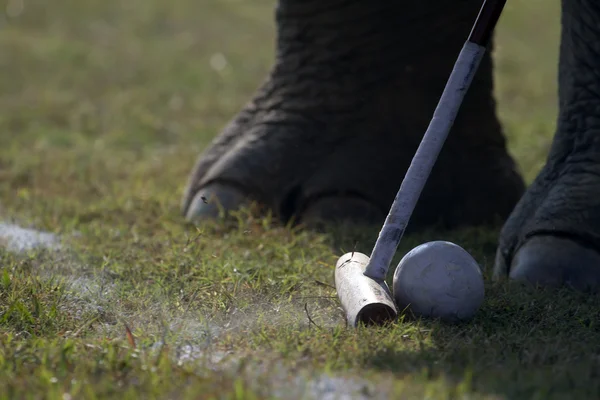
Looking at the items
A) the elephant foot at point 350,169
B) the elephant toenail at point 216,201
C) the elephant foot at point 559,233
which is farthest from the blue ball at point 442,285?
the elephant toenail at point 216,201

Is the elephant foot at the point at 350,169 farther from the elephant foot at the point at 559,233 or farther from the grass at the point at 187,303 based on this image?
the elephant foot at the point at 559,233

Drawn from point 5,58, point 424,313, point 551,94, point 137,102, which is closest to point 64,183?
point 137,102

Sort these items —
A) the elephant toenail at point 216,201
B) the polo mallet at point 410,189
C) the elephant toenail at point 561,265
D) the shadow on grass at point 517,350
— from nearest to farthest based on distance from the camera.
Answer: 1. the shadow on grass at point 517,350
2. the polo mallet at point 410,189
3. the elephant toenail at point 561,265
4. the elephant toenail at point 216,201

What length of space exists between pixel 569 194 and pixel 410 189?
0.55 m

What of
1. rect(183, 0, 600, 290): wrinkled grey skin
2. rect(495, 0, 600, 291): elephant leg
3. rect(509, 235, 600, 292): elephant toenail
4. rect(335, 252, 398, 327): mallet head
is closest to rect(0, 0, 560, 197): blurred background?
rect(183, 0, 600, 290): wrinkled grey skin

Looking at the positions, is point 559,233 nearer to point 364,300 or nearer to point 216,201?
point 364,300

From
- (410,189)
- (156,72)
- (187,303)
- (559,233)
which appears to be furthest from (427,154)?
(156,72)

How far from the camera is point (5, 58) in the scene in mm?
6746

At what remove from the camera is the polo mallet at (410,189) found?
2.36 metres

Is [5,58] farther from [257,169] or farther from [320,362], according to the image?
[320,362]

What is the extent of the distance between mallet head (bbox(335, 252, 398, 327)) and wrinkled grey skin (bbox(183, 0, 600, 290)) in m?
1.00

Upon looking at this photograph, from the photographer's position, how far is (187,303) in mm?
2520

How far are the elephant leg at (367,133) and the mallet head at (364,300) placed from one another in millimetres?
1041

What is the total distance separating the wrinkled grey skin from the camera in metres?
3.47
